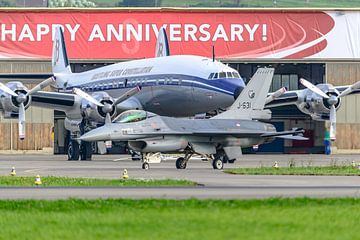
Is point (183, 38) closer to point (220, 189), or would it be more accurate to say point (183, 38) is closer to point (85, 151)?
point (85, 151)

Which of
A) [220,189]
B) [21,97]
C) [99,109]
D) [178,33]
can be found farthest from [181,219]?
[178,33]

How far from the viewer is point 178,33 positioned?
80.0 meters

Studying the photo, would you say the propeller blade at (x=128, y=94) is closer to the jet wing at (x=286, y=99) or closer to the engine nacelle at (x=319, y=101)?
the jet wing at (x=286, y=99)

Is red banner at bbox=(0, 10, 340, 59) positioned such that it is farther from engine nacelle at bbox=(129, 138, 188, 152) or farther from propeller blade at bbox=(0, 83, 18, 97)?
engine nacelle at bbox=(129, 138, 188, 152)

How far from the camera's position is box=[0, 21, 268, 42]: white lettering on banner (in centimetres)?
7988

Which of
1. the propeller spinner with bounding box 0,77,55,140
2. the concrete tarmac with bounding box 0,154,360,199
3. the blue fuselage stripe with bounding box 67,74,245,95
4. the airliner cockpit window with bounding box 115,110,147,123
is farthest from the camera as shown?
the propeller spinner with bounding box 0,77,55,140

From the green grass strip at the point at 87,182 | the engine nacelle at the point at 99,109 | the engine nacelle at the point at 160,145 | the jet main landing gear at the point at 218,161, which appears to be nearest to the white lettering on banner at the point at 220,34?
the engine nacelle at the point at 99,109

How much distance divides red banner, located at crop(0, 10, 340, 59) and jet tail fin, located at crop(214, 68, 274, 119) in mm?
26736

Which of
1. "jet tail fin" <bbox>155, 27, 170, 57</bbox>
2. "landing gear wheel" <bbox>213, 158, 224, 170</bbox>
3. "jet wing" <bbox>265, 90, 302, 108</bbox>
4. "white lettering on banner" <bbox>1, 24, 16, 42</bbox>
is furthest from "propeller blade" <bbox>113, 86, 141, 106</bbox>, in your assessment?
"white lettering on banner" <bbox>1, 24, 16, 42</bbox>

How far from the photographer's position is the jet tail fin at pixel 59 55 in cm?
7331

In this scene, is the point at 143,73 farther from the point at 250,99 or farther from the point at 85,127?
the point at 250,99

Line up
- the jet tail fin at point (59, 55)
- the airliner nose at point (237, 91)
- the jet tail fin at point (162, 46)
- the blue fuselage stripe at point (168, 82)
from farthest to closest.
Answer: the jet tail fin at point (59, 55) → the jet tail fin at point (162, 46) → the blue fuselage stripe at point (168, 82) → the airliner nose at point (237, 91)

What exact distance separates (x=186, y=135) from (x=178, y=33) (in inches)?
1268

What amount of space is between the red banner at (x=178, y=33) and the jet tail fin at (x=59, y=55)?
5823 millimetres
